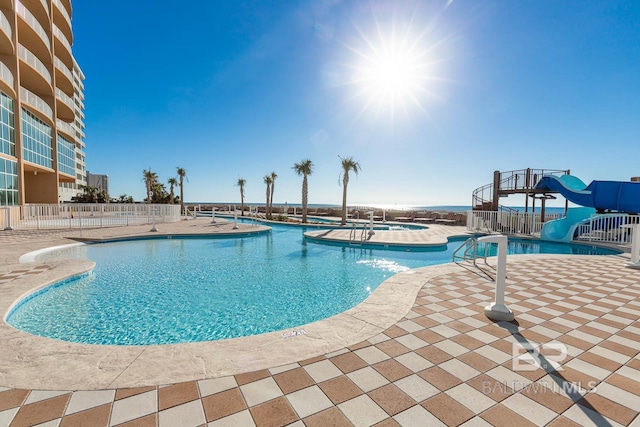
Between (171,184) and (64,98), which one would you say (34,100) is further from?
(171,184)

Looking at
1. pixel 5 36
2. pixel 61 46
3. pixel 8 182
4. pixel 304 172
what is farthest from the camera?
pixel 61 46

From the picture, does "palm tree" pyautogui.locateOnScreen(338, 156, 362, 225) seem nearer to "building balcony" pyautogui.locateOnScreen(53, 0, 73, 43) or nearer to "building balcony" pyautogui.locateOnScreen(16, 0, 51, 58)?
"building balcony" pyautogui.locateOnScreen(16, 0, 51, 58)

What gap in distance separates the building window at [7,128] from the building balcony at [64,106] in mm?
8809

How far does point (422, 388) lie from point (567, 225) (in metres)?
14.3

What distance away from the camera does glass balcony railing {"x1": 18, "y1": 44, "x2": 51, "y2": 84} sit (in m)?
16.8

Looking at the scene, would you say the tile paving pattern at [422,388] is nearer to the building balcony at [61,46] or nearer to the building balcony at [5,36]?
the building balcony at [5,36]

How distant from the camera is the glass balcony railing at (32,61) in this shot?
16825mm

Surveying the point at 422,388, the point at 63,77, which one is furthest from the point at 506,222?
the point at 63,77

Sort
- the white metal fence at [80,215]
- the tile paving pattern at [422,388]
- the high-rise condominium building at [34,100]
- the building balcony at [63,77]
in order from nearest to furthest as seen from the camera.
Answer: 1. the tile paving pattern at [422,388]
2. the white metal fence at [80,215]
3. the high-rise condominium building at [34,100]
4. the building balcony at [63,77]

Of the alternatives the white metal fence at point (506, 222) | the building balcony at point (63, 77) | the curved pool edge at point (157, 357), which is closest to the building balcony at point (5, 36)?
the building balcony at point (63, 77)

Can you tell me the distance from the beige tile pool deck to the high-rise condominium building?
20.0 meters

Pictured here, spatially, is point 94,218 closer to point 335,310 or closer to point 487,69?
point 335,310

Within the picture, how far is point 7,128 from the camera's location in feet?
51.1

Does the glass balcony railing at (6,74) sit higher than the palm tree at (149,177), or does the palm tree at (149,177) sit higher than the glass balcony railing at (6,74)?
the glass balcony railing at (6,74)
